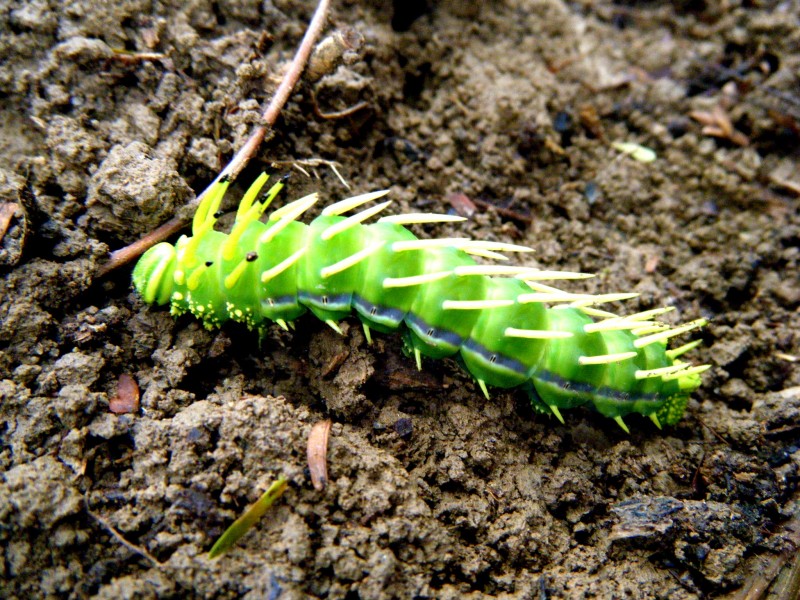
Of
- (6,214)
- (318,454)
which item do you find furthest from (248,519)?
(6,214)

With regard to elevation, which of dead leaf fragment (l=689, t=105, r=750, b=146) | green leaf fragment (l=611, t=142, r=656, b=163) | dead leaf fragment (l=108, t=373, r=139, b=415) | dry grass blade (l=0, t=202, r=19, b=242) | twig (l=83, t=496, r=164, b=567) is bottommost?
twig (l=83, t=496, r=164, b=567)

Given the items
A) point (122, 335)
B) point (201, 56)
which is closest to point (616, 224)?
point (201, 56)

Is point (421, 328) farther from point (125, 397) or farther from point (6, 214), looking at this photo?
point (6, 214)

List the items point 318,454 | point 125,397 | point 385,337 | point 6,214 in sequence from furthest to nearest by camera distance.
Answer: point 385,337
point 6,214
point 125,397
point 318,454

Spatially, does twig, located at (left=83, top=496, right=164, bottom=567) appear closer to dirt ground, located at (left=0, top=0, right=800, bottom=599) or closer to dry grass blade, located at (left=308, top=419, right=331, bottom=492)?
dirt ground, located at (left=0, top=0, right=800, bottom=599)

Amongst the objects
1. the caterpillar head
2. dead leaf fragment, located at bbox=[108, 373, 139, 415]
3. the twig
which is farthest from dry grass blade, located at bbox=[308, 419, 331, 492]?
the caterpillar head
